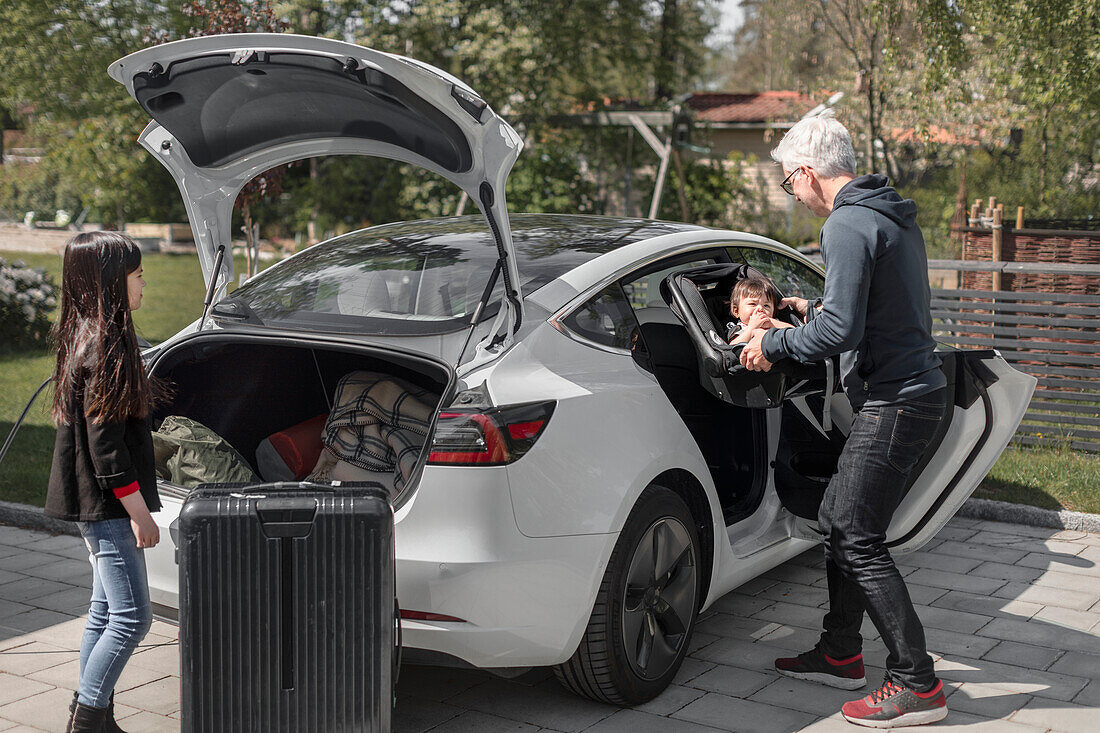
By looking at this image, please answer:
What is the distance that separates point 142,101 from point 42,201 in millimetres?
41254

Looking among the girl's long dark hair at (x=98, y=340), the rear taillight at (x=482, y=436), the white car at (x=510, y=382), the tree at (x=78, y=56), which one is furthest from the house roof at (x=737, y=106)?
the girl's long dark hair at (x=98, y=340)

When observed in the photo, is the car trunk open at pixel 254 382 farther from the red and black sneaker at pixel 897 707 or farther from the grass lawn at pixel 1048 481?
the grass lawn at pixel 1048 481

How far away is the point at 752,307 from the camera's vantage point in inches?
157

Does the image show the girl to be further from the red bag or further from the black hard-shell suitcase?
the red bag

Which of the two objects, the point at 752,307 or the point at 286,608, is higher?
the point at 752,307

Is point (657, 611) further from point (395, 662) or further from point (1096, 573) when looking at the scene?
point (1096, 573)

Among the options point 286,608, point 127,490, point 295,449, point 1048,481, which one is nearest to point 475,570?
point 286,608

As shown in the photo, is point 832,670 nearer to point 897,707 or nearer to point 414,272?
point 897,707

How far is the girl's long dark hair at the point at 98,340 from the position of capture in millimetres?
3012

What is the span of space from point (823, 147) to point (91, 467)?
2.50m

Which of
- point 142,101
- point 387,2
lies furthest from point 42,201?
point 142,101

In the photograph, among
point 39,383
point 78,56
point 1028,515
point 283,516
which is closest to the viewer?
point 283,516

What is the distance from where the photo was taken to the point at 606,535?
3406 mm

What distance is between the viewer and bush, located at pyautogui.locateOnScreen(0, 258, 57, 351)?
11617 mm
